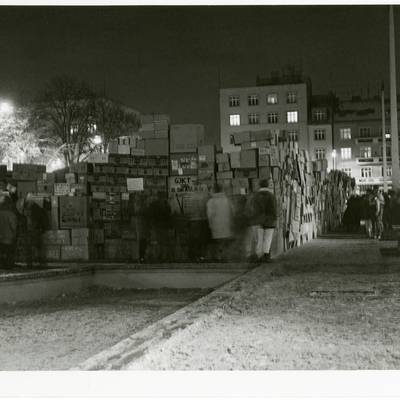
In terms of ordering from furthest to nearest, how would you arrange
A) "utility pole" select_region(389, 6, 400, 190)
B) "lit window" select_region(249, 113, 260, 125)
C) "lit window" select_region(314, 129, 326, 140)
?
"lit window" select_region(249, 113, 260, 125)
"lit window" select_region(314, 129, 326, 140)
"utility pole" select_region(389, 6, 400, 190)

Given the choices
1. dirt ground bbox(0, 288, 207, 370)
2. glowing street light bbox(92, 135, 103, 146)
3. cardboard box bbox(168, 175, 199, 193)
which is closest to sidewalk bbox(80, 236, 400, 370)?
dirt ground bbox(0, 288, 207, 370)

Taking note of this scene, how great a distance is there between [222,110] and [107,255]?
2987 inches

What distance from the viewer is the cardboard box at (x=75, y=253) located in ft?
53.0

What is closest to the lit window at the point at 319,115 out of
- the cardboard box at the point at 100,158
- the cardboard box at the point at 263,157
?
the cardboard box at the point at 263,157

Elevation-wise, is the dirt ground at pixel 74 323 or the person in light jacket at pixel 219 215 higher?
the person in light jacket at pixel 219 215

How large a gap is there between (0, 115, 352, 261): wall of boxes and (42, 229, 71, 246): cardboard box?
0.02m

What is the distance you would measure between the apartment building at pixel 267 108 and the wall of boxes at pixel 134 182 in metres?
71.4

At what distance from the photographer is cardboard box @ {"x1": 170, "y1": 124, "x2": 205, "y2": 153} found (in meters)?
16.7

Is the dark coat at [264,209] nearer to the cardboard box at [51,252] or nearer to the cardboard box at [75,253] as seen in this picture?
the cardboard box at [75,253]

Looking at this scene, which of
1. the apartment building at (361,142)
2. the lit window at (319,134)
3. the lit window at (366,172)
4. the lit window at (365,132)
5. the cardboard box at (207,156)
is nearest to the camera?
the cardboard box at (207,156)

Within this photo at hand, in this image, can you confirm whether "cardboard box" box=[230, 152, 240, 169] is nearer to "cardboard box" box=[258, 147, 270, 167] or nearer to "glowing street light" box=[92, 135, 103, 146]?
"cardboard box" box=[258, 147, 270, 167]

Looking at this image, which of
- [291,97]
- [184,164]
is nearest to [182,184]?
[184,164]

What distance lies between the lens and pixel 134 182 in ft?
54.7
